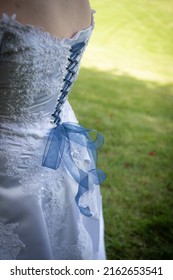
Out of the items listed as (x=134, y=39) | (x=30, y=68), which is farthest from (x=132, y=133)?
(x=134, y=39)

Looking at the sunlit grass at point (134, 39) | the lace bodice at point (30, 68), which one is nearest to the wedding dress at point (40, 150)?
the lace bodice at point (30, 68)

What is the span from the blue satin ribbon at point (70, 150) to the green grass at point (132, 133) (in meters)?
1.04

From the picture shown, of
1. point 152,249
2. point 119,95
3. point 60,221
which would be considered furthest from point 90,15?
point 119,95

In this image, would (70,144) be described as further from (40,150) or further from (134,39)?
(134,39)

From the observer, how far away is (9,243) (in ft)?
4.55

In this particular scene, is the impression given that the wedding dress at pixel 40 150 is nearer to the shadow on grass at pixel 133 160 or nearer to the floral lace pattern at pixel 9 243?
the floral lace pattern at pixel 9 243

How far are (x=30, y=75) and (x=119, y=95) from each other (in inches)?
162

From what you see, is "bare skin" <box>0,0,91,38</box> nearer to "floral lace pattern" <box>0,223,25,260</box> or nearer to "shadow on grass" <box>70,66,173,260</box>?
"floral lace pattern" <box>0,223,25,260</box>

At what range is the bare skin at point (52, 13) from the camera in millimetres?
1105

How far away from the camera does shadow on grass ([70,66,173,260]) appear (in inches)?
102

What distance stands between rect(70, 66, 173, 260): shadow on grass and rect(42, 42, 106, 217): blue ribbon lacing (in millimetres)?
1037

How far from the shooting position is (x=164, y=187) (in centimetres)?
321

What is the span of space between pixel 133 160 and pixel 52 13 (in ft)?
8.28
